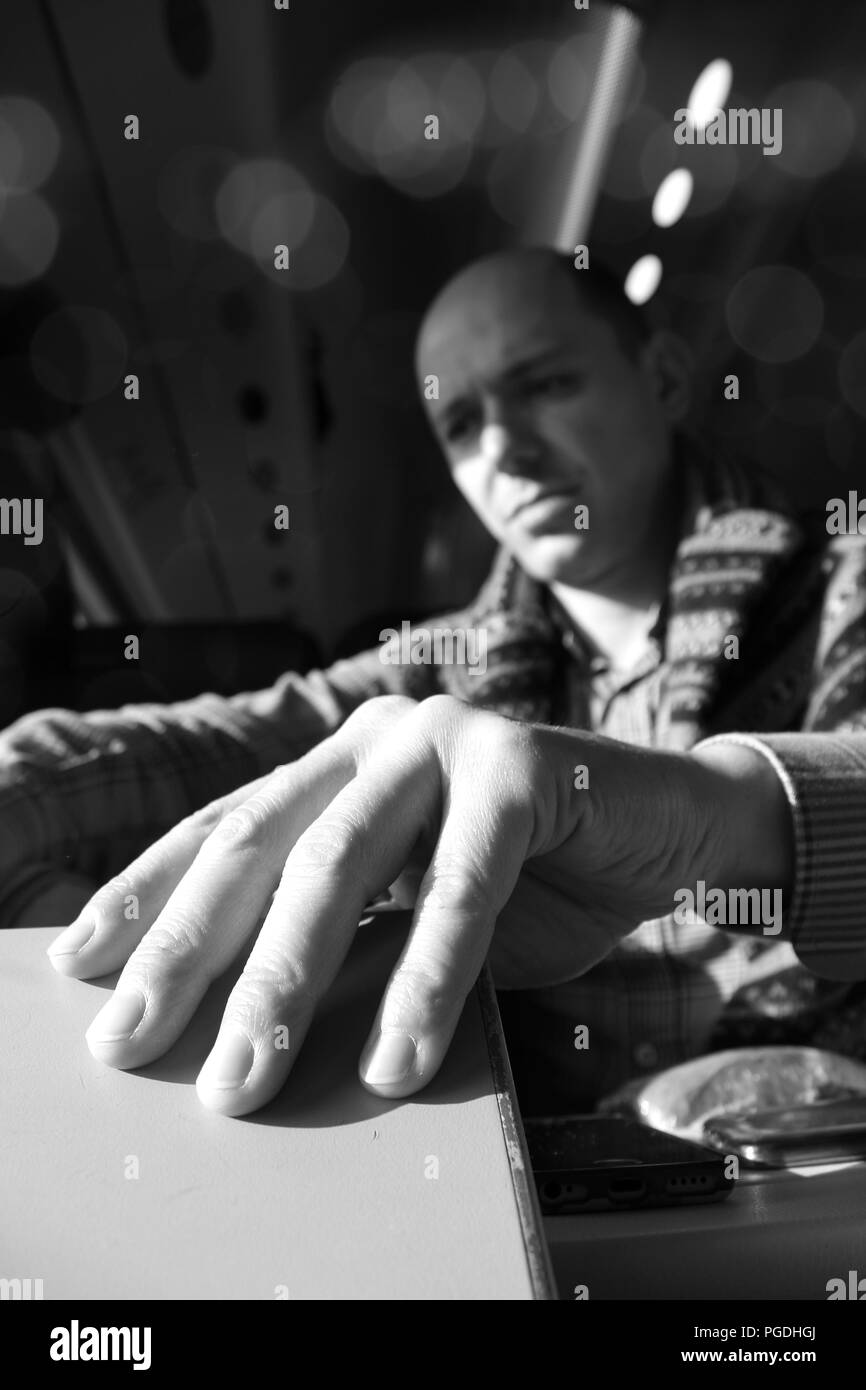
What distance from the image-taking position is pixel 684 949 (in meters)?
1.22

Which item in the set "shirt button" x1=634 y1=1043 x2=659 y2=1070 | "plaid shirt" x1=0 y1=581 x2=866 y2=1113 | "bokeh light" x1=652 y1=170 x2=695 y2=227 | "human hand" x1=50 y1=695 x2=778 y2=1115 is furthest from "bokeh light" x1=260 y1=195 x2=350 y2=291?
"human hand" x1=50 y1=695 x2=778 y2=1115

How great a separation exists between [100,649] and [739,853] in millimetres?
1253

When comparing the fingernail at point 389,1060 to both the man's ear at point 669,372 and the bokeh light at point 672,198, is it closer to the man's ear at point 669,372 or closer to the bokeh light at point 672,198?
the man's ear at point 669,372

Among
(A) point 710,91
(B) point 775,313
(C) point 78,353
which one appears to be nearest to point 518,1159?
(A) point 710,91

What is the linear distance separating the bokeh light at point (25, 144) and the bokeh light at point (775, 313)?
170 cm

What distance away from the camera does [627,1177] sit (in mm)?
537

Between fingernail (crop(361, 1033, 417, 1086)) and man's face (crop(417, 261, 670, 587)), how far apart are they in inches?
41.9

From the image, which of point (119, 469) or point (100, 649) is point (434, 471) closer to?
point (119, 469)

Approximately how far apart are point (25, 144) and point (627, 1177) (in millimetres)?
1987

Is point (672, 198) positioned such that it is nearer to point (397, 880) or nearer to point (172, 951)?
point (397, 880)

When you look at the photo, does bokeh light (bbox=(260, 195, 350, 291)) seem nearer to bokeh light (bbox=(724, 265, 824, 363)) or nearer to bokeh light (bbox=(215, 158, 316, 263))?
bokeh light (bbox=(215, 158, 316, 263))

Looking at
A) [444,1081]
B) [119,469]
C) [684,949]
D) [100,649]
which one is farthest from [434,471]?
[444,1081]

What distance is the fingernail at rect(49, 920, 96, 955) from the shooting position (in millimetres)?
566

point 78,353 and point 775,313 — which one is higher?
point 775,313
